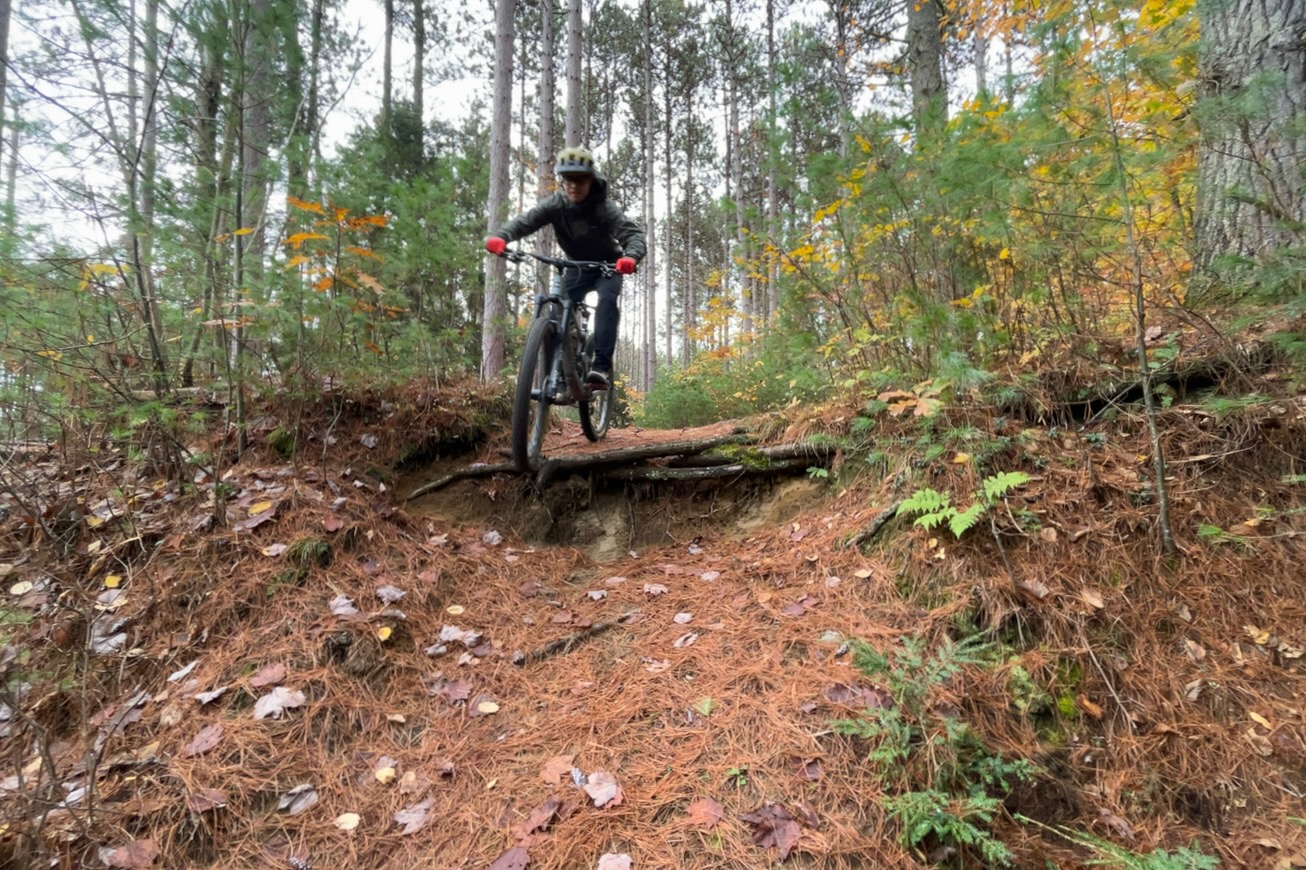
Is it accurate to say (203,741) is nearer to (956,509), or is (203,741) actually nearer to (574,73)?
(956,509)

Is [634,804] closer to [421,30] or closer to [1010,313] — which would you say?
[1010,313]

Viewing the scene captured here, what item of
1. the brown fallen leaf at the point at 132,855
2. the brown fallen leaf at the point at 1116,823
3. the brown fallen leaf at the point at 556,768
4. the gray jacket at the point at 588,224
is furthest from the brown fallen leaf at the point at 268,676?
the brown fallen leaf at the point at 1116,823

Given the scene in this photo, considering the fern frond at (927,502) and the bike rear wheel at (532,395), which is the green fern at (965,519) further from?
the bike rear wheel at (532,395)

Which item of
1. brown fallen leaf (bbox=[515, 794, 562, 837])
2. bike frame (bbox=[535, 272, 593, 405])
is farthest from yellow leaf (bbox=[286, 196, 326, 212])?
brown fallen leaf (bbox=[515, 794, 562, 837])

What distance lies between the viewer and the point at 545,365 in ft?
12.8

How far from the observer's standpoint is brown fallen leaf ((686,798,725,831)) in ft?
5.89

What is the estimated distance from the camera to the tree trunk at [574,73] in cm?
765

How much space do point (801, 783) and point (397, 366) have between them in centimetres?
412

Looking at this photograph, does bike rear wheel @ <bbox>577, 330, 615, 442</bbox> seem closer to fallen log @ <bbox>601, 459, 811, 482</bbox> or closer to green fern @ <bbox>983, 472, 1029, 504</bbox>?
fallen log @ <bbox>601, 459, 811, 482</bbox>

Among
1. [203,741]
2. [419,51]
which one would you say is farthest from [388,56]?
[203,741]

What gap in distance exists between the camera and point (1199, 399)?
2.90 meters

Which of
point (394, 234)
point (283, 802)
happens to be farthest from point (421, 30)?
point (283, 802)

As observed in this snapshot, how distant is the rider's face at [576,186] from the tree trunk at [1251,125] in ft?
11.8

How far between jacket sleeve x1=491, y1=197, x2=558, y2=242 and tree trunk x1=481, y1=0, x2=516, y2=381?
218cm
